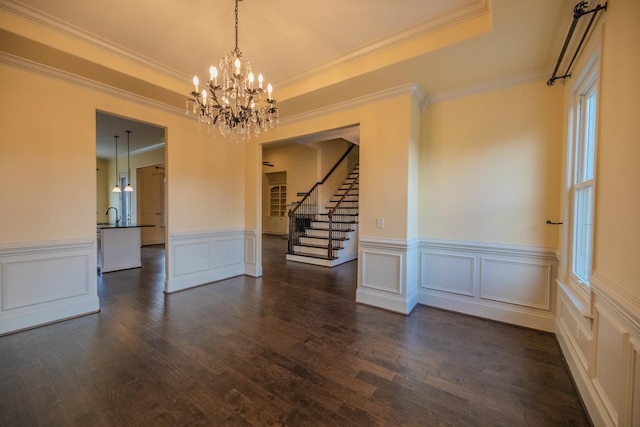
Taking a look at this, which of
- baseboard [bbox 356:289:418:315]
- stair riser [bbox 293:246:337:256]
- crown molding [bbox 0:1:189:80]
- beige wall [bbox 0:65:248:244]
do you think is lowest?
baseboard [bbox 356:289:418:315]

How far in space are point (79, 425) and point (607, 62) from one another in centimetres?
391

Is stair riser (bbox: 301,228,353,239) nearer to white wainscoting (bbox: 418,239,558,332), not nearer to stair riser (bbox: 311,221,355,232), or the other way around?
stair riser (bbox: 311,221,355,232)

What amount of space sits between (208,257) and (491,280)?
4222mm

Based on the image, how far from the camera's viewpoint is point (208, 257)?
4473mm

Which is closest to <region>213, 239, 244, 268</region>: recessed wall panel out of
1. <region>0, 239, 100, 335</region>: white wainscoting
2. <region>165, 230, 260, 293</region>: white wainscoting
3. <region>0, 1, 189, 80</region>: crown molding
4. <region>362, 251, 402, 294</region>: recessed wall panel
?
<region>165, 230, 260, 293</region>: white wainscoting

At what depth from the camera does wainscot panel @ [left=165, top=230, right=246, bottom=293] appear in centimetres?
404

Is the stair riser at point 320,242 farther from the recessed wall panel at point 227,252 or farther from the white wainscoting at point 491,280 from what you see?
the white wainscoting at point 491,280

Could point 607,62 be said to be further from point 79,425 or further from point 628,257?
point 79,425

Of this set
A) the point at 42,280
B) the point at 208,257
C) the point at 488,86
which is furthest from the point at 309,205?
the point at 42,280

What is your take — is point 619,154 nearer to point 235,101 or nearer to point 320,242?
point 235,101

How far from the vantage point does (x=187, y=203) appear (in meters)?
4.17

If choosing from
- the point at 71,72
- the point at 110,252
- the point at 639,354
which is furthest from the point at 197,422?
the point at 110,252

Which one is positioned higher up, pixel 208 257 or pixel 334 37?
pixel 334 37

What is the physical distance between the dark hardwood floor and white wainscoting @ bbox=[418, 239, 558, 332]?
192 mm
